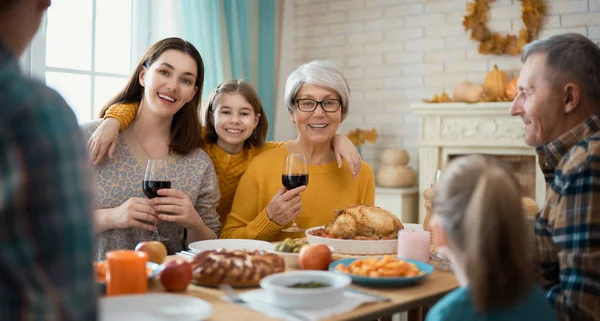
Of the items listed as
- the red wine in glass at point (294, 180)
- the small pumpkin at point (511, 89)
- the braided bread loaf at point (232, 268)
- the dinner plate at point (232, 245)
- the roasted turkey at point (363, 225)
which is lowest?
the dinner plate at point (232, 245)

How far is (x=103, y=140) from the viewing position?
2404mm

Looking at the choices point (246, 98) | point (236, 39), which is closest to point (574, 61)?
point (246, 98)

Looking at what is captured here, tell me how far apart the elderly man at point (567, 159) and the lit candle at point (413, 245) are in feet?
1.03

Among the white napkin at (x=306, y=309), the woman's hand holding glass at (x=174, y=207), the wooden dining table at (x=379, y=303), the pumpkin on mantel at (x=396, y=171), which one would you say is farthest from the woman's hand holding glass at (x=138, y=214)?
the pumpkin on mantel at (x=396, y=171)

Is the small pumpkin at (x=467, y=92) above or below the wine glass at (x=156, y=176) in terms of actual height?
above

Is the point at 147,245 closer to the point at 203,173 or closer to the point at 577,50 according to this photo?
the point at 203,173

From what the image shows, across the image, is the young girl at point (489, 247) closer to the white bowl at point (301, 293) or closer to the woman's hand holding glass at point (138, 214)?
the white bowl at point (301, 293)

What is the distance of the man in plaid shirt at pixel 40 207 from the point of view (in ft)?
2.35

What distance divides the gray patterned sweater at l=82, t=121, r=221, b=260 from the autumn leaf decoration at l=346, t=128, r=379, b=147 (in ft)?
8.90

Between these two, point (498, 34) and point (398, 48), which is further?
point (398, 48)

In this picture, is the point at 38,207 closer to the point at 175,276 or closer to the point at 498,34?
the point at 175,276

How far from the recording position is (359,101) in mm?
5379

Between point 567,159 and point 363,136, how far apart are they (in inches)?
145

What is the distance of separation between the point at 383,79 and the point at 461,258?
163 inches
